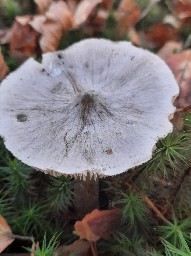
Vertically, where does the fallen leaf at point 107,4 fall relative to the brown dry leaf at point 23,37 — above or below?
above

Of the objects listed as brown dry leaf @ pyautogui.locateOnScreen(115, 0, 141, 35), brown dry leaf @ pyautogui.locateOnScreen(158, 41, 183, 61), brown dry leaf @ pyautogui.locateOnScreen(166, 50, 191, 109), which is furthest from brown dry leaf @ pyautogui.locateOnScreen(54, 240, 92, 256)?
brown dry leaf @ pyautogui.locateOnScreen(115, 0, 141, 35)

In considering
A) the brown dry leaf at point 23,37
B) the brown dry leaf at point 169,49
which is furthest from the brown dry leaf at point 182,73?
the brown dry leaf at point 23,37

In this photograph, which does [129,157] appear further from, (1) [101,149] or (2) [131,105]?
(2) [131,105]

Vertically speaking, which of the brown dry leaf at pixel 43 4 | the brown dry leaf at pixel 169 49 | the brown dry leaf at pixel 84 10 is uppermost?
the brown dry leaf at pixel 43 4

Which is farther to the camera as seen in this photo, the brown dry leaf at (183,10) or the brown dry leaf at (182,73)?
the brown dry leaf at (183,10)

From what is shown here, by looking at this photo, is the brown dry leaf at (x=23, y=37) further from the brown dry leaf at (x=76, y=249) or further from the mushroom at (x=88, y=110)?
the brown dry leaf at (x=76, y=249)

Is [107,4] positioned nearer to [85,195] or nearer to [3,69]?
[3,69]

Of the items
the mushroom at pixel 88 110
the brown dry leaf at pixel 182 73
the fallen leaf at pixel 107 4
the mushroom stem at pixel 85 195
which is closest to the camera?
the mushroom at pixel 88 110
